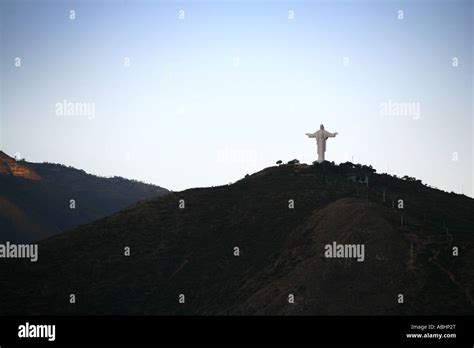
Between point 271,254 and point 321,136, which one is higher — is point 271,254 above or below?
below

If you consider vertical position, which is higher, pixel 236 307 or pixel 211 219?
pixel 211 219

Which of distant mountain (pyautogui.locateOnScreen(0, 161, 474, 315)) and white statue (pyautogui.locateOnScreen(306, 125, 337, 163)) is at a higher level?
white statue (pyautogui.locateOnScreen(306, 125, 337, 163))

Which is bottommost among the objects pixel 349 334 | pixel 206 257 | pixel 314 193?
pixel 349 334

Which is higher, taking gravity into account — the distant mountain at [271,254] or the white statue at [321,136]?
the white statue at [321,136]

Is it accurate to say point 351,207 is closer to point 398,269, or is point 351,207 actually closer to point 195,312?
point 398,269

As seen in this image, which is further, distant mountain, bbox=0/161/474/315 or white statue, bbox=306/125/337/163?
white statue, bbox=306/125/337/163

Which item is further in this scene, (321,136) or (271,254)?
(321,136)

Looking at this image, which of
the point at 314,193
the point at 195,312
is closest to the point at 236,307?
the point at 195,312

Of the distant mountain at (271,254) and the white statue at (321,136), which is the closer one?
the distant mountain at (271,254)
